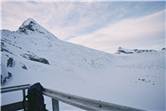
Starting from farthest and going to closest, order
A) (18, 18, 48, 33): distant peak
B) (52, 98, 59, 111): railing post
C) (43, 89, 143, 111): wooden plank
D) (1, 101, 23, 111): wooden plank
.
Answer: (18, 18, 48, 33): distant peak
(1, 101, 23, 111): wooden plank
(52, 98, 59, 111): railing post
(43, 89, 143, 111): wooden plank

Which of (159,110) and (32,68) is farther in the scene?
(32,68)

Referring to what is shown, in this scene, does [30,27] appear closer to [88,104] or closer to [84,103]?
[84,103]

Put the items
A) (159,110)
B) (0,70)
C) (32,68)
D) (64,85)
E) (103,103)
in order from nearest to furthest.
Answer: (103,103)
(159,110)
(0,70)
(64,85)
(32,68)

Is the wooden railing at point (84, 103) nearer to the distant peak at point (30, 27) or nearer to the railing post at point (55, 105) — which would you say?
the railing post at point (55, 105)

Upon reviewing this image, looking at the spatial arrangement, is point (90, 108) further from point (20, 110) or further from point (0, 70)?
point (0, 70)

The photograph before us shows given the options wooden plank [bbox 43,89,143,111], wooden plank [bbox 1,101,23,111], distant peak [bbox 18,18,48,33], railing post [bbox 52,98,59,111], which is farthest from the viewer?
distant peak [bbox 18,18,48,33]

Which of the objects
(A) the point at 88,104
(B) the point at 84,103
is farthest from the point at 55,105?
(A) the point at 88,104

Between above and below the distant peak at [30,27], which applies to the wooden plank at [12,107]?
below

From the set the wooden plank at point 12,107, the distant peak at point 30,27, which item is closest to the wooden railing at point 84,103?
the wooden plank at point 12,107

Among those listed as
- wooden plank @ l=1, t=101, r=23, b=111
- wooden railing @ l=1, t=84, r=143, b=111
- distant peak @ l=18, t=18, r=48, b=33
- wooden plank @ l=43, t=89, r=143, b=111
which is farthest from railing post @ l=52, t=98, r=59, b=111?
distant peak @ l=18, t=18, r=48, b=33

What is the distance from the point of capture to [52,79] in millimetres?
19172

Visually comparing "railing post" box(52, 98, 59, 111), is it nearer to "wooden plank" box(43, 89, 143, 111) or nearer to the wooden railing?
the wooden railing

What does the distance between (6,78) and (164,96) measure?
445 inches


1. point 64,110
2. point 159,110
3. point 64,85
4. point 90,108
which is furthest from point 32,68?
point 90,108
